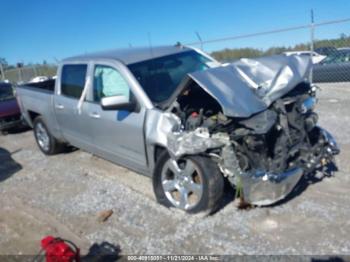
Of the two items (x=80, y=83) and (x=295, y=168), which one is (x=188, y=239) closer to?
(x=295, y=168)

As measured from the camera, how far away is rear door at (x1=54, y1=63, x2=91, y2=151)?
5.40 meters

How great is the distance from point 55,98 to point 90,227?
9.14ft

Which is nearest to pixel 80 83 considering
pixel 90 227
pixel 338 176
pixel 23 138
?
pixel 90 227

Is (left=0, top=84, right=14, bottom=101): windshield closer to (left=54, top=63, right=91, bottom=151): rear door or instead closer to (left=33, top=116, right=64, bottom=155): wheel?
(left=33, top=116, right=64, bottom=155): wheel

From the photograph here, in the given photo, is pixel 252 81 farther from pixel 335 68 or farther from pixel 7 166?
pixel 335 68

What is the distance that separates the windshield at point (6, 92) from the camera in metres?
10.1

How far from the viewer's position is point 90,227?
13.1ft

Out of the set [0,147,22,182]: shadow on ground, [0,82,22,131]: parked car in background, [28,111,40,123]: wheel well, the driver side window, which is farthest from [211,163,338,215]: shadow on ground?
[0,82,22,131]: parked car in background

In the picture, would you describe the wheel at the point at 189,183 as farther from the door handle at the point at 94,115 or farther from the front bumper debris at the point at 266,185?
the door handle at the point at 94,115

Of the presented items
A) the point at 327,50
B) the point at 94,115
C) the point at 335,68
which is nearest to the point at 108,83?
the point at 94,115

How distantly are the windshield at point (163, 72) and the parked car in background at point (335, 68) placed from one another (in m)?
7.54

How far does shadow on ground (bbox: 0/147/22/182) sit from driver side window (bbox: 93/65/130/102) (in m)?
2.46

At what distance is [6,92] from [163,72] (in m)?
7.29

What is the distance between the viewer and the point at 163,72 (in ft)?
15.5
